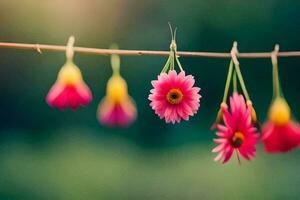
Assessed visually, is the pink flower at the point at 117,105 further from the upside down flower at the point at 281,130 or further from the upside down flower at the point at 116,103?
the upside down flower at the point at 281,130

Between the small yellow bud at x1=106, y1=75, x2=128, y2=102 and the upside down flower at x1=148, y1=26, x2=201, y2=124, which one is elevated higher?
the upside down flower at x1=148, y1=26, x2=201, y2=124

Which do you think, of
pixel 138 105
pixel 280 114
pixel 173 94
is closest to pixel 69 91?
pixel 173 94

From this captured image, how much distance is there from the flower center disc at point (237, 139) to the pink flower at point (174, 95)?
13 centimetres

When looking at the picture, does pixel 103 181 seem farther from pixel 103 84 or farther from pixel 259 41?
pixel 259 41

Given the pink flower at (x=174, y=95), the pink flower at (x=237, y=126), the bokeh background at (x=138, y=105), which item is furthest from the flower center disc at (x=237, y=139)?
the bokeh background at (x=138, y=105)

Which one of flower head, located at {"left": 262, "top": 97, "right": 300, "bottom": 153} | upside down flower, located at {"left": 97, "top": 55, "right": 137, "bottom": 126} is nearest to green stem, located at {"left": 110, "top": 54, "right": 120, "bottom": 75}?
upside down flower, located at {"left": 97, "top": 55, "right": 137, "bottom": 126}

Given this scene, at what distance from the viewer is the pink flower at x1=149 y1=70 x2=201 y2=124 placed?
83 centimetres

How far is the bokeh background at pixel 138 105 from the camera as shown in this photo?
116cm

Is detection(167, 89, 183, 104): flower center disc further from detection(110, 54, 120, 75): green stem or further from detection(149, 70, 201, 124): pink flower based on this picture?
detection(110, 54, 120, 75): green stem

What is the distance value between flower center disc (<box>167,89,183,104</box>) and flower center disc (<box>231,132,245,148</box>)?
0.13 meters

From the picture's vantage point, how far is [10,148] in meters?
1.21

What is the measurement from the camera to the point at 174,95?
2.79 feet

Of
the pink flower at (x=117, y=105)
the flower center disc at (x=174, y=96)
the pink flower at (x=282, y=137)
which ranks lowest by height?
the pink flower at (x=282, y=137)

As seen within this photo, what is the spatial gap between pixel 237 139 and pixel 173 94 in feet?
0.48
